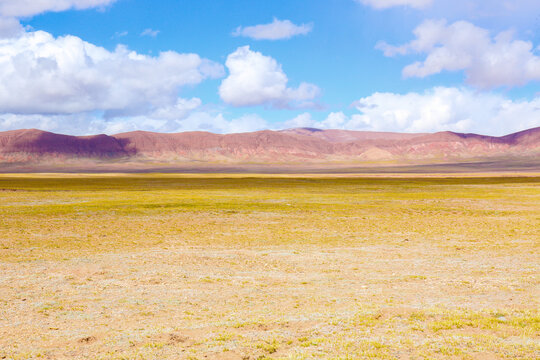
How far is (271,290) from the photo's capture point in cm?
1428

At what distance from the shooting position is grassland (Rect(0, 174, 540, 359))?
31.2ft

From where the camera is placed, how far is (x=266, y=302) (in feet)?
42.1

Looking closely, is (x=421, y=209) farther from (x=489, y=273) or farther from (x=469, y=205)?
(x=489, y=273)

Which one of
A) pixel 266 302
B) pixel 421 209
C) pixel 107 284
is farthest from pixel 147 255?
pixel 421 209

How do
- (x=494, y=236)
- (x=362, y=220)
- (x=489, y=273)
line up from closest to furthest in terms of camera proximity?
(x=489, y=273), (x=494, y=236), (x=362, y=220)

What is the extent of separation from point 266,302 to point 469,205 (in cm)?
3573

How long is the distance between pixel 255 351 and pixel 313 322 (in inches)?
81.9

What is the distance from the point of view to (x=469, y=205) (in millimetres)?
43750

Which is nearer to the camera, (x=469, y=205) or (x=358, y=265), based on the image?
(x=358, y=265)

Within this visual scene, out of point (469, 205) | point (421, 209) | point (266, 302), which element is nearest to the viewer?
point (266, 302)

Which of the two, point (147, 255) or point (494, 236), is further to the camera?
point (494, 236)

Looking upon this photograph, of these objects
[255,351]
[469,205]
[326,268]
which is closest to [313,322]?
[255,351]

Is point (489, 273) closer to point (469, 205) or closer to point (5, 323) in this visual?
point (5, 323)

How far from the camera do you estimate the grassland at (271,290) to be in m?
9.52
